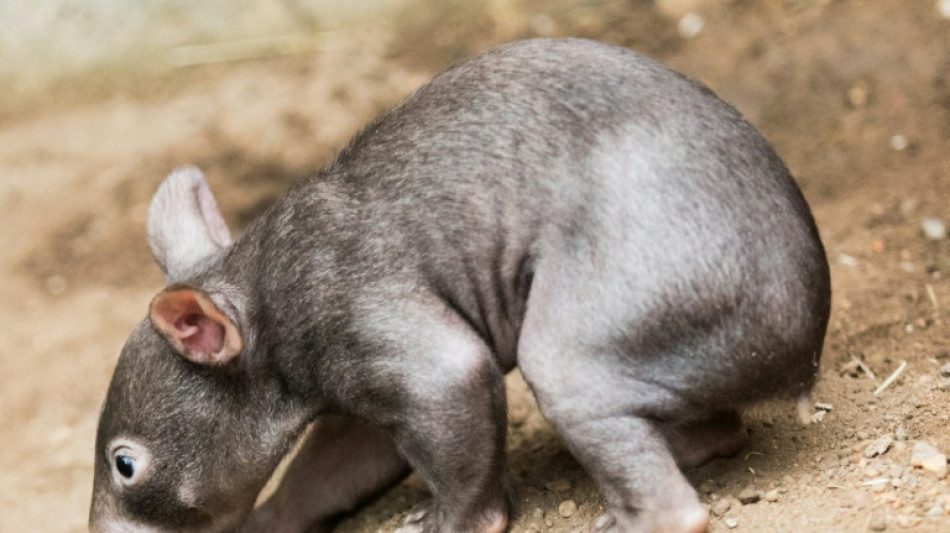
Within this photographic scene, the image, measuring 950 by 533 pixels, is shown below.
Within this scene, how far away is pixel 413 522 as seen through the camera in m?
5.11

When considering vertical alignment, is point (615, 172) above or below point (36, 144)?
below

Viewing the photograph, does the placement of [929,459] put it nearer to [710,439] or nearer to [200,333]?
[710,439]

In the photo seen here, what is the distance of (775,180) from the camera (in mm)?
4273

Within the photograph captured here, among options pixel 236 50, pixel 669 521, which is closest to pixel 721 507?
pixel 669 521

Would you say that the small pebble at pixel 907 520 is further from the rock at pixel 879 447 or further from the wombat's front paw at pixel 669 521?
the wombat's front paw at pixel 669 521

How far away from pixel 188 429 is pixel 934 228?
405 cm

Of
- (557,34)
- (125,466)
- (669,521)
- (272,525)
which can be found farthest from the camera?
(557,34)

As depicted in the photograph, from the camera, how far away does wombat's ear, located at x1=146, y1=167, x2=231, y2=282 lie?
5.14 m

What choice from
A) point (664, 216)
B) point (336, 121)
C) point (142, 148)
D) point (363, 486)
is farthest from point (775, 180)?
point (142, 148)

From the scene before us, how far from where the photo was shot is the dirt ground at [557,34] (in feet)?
15.4

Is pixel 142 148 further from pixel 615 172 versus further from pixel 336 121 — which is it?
pixel 615 172

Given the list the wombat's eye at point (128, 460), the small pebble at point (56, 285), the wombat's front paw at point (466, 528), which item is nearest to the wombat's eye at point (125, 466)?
the wombat's eye at point (128, 460)

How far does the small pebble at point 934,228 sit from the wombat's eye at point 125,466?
4.22 meters

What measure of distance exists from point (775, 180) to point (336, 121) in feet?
14.9
